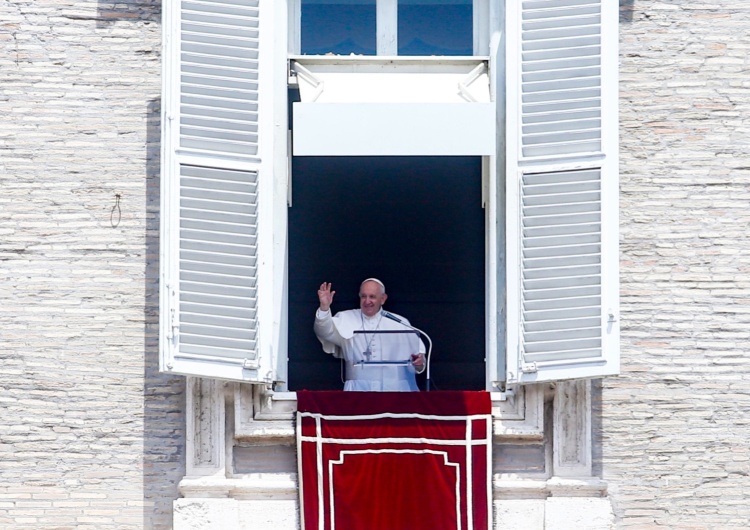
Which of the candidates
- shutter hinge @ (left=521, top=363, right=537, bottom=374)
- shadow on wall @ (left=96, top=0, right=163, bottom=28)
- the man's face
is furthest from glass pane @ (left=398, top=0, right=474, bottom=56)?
shutter hinge @ (left=521, top=363, right=537, bottom=374)

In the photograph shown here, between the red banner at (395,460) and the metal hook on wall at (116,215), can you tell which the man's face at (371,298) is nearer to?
the red banner at (395,460)

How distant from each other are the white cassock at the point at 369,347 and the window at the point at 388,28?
1.38 meters

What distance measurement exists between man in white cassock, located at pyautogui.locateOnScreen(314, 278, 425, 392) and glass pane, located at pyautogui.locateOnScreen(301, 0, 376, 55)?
119cm

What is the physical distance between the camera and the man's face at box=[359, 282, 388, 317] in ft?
34.3

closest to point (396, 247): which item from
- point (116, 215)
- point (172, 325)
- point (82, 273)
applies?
point (116, 215)

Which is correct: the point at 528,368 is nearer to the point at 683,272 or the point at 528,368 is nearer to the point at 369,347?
the point at 683,272

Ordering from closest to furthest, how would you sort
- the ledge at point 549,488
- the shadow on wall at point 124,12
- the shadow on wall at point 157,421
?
Answer: the ledge at point 549,488
the shadow on wall at point 157,421
the shadow on wall at point 124,12

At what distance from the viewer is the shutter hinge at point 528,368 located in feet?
29.5

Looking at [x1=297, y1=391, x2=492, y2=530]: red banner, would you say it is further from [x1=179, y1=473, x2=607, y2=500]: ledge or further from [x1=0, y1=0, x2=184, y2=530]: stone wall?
[x1=0, y1=0, x2=184, y2=530]: stone wall

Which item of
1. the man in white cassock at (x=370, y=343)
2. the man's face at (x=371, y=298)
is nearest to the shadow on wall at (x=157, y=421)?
the man in white cassock at (x=370, y=343)

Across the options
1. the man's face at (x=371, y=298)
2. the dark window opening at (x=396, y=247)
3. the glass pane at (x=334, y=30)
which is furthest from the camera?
the dark window opening at (x=396, y=247)

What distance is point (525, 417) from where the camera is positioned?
916 cm

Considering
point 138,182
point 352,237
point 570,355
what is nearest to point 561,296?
point 570,355

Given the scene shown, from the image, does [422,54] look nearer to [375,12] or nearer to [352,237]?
[375,12]
